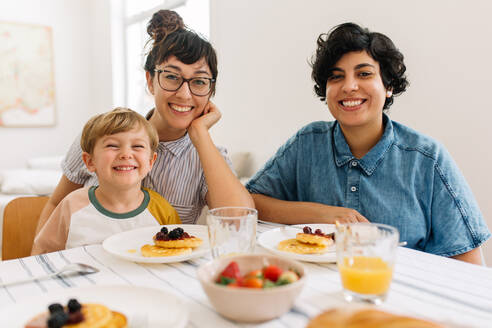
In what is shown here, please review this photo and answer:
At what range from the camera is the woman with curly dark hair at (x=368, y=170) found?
134 cm

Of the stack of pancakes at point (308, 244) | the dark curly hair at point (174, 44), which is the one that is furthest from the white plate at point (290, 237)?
the dark curly hair at point (174, 44)

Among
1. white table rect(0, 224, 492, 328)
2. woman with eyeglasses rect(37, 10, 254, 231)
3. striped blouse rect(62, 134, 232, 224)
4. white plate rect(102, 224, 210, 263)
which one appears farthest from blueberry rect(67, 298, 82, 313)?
striped blouse rect(62, 134, 232, 224)

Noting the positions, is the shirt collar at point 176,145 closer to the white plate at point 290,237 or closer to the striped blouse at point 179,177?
the striped blouse at point 179,177

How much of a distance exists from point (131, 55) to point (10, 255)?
13.2 feet

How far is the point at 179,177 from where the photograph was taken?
1579 millimetres

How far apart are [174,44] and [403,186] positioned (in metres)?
0.95

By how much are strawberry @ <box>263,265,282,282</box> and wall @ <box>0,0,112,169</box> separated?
4998 millimetres

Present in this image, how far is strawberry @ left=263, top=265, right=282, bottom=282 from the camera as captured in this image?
677 mm

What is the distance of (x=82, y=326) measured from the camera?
0.58 meters

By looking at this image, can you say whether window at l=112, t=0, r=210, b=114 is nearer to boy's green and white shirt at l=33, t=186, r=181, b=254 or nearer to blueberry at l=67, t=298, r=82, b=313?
boy's green and white shirt at l=33, t=186, r=181, b=254

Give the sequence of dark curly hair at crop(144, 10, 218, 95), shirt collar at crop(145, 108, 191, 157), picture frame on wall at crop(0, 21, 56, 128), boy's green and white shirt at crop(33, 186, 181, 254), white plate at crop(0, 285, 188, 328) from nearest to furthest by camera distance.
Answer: white plate at crop(0, 285, 188, 328) → boy's green and white shirt at crop(33, 186, 181, 254) → dark curly hair at crop(144, 10, 218, 95) → shirt collar at crop(145, 108, 191, 157) → picture frame on wall at crop(0, 21, 56, 128)

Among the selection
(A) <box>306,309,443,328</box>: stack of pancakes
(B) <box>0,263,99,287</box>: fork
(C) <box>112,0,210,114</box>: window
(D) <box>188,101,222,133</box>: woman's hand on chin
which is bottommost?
(B) <box>0,263,99,287</box>: fork

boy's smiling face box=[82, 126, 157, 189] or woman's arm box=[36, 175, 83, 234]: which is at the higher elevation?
boy's smiling face box=[82, 126, 157, 189]

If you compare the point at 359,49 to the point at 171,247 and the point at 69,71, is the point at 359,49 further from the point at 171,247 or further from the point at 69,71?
the point at 69,71
